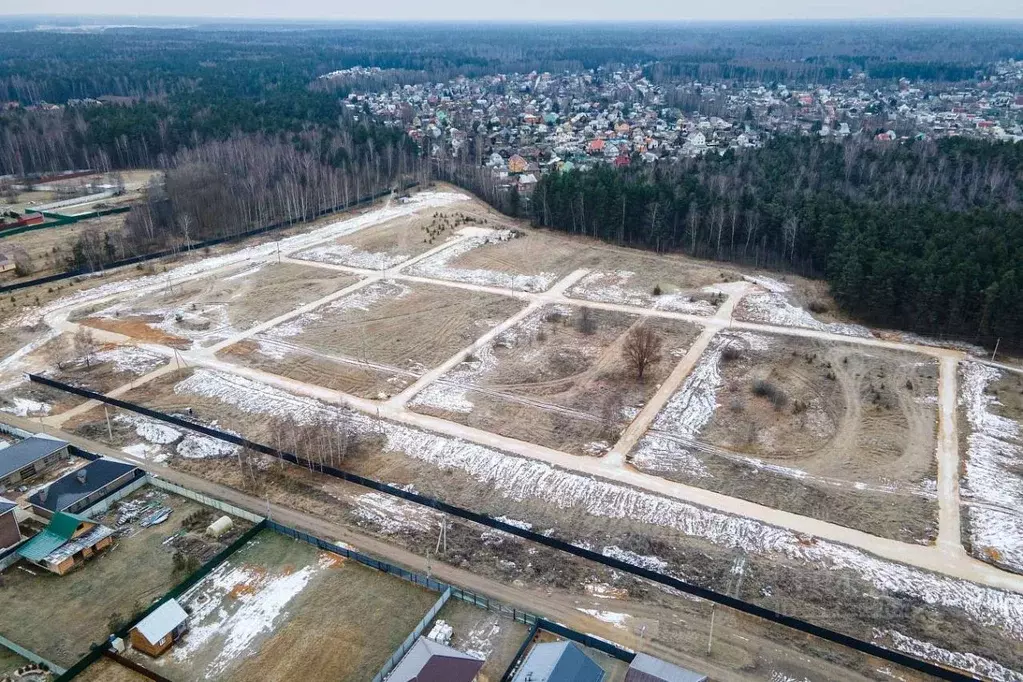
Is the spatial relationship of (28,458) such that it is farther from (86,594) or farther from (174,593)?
(174,593)

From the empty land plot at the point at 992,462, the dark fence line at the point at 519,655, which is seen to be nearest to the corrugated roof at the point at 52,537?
the dark fence line at the point at 519,655

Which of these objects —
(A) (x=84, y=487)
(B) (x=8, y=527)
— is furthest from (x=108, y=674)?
(A) (x=84, y=487)

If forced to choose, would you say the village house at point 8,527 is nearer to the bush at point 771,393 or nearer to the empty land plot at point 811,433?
the empty land plot at point 811,433

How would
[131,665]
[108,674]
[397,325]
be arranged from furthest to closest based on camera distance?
1. [397,325]
2. [131,665]
3. [108,674]

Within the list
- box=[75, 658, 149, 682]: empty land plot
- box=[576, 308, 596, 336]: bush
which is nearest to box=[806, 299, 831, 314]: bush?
box=[576, 308, 596, 336]: bush

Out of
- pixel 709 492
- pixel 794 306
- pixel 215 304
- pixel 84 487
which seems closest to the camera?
pixel 84 487

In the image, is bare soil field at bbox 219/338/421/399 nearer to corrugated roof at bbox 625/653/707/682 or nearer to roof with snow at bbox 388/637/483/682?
roof with snow at bbox 388/637/483/682

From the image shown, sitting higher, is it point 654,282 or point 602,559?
point 654,282
